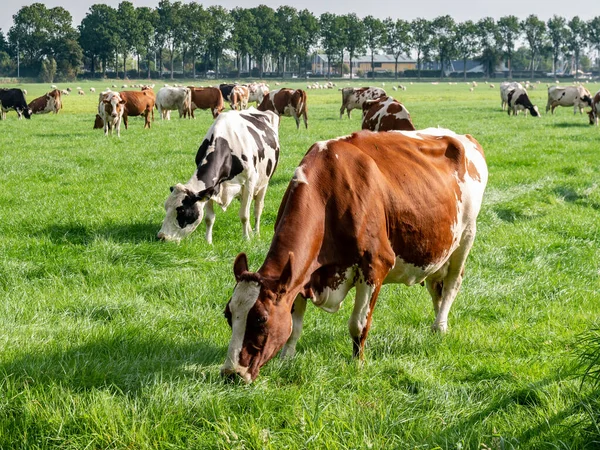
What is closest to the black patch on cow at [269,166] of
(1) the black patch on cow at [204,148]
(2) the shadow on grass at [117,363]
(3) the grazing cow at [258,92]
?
(1) the black patch on cow at [204,148]

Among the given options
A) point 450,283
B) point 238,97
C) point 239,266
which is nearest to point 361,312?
point 239,266

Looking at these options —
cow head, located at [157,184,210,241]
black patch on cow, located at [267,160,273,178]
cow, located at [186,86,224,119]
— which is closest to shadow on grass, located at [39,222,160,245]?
cow head, located at [157,184,210,241]

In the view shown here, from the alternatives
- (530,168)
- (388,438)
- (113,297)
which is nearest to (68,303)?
(113,297)

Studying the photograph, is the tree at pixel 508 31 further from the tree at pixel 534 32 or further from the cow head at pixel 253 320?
the cow head at pixel 253 320

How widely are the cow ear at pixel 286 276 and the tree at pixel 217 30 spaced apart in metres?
133

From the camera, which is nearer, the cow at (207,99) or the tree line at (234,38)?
the cow at (207,99)

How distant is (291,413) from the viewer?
3801mm

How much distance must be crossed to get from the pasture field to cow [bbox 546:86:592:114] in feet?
98.4

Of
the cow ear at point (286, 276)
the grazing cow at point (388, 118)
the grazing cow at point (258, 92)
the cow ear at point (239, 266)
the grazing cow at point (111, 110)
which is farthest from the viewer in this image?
the grazing cow at point (258, 92)

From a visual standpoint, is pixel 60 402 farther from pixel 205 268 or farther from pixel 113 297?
pixel 205 268

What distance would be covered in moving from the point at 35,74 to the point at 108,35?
53.6ft

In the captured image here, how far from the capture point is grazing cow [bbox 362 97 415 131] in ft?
46.7

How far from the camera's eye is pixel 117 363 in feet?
14.7

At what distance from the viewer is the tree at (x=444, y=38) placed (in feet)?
498
